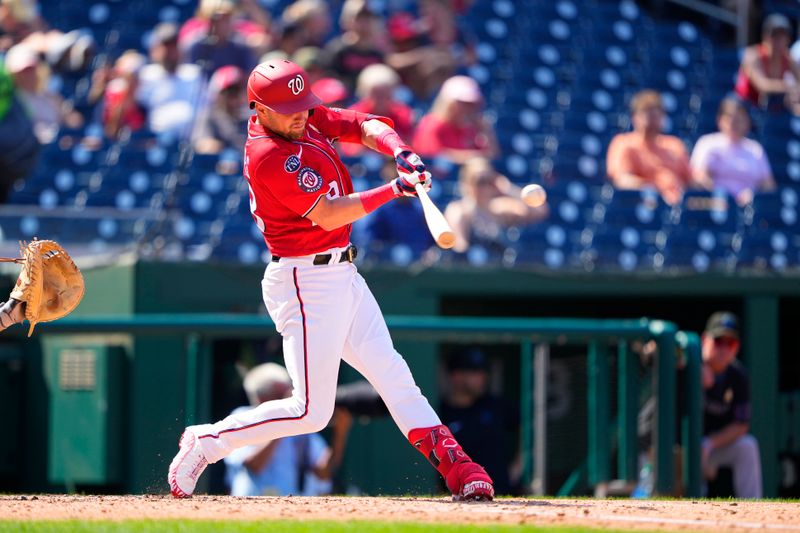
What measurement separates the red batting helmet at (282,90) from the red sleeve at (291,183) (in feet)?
0.55

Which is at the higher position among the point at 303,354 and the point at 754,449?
the point at 303,354

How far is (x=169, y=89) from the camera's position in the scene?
368 inches

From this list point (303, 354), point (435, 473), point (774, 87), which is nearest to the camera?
point (303, 354)

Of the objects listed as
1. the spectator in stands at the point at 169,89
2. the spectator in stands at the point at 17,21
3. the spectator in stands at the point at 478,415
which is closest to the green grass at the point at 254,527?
the spectator in stands at the point at 478,415

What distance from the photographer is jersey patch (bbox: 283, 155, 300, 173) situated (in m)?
4.49

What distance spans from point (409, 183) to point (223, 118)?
15.1 feet

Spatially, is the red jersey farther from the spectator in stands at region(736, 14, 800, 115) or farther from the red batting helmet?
the spectator in stands at region(736, 14, 800, 115)

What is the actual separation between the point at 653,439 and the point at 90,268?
10.5 feet

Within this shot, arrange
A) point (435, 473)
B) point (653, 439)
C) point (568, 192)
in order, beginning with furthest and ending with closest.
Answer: point (568, 192)
point (435, 473)
point (653, 439)

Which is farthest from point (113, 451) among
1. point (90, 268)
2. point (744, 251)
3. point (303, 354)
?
point (744, 251)

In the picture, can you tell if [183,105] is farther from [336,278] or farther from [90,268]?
[336,278]

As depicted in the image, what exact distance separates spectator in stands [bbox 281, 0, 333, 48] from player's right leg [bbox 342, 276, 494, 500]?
526cm

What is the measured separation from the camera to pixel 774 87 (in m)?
11.0

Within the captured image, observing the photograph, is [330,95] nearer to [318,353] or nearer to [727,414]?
[727,414]
